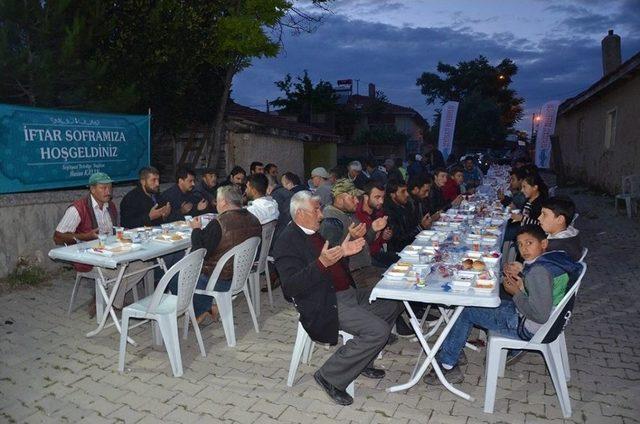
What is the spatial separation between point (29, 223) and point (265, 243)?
385 centimetres

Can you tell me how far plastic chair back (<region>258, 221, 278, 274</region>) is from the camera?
609 centimetres

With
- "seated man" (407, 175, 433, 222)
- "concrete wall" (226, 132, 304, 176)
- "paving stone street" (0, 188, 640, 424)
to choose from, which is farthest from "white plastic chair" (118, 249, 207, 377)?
"concrete wall" (226, 132, 304, 176)

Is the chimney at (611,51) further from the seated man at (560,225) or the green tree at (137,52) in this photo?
the seated man at (560,225)

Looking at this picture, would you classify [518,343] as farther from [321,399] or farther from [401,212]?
[401,212]

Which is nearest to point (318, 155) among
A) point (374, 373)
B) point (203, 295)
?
point (203, 295)

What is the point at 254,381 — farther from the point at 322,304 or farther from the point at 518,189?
Answer: the point at 518,189

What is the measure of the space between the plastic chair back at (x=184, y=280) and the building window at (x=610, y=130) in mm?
16047

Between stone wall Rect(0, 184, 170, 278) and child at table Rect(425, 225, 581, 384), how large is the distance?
20.3 ft

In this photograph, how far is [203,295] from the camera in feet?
17.1

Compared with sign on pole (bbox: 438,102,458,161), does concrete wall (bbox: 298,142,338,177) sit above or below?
below

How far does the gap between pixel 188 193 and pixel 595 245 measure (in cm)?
790

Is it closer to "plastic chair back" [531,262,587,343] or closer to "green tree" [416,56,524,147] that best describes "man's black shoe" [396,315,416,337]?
"plastic chair back" [531,262,587,343]

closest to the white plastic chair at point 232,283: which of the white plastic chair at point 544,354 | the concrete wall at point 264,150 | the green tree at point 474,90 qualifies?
the white plastic chair at point 544,354

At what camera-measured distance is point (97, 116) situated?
825cm
